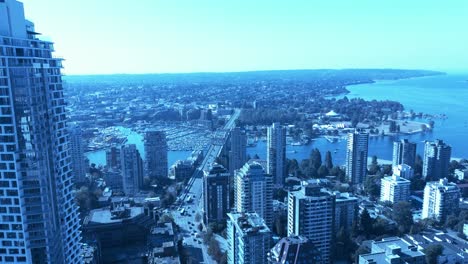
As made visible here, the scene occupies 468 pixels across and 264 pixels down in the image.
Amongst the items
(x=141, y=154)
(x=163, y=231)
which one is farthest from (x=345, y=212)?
(x=141, y=154)

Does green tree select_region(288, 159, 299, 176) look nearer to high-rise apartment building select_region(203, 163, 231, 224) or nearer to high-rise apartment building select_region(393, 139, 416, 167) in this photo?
high-rise apartment building select_region(393, 139, 416, 167)

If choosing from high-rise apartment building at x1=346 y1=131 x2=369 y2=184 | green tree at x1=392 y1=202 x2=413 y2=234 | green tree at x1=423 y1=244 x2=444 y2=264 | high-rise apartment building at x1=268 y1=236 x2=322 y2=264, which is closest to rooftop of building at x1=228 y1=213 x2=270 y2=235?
high-rise apartment building at x1=268 y1=236 x2=322 y2=264

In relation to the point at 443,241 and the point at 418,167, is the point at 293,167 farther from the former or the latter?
the point at 443,241

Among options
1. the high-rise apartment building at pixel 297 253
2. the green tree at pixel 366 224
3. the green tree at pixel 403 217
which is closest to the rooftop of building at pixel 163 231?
the high-rise apartment building at pixel 297 253

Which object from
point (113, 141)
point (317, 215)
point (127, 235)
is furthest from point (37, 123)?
point (113, 141)

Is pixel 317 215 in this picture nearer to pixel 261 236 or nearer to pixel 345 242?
pixel 345 242
